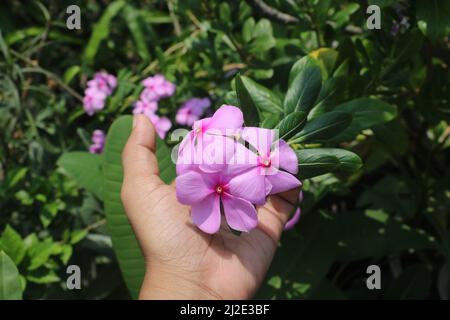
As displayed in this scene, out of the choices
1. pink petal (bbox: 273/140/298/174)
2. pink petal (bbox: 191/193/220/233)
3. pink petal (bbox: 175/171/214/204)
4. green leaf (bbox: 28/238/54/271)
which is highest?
pink petal (bbox: 273/140/298/174)

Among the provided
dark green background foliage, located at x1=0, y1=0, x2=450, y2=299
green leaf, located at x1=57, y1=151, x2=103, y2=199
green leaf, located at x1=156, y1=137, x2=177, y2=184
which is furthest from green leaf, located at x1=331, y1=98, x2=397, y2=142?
green leaf, located at x1=57, y1=151, x2=103, y2=199

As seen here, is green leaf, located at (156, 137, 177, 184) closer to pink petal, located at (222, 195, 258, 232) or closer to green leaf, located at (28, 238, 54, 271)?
green leaf, located at (28, 238, 54, 271)

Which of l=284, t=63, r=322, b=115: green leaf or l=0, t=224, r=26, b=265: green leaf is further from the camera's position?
l=0, t=224, r=26, b=265: green leaf

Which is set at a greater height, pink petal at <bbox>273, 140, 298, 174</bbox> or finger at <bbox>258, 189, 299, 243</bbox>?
pink petal at <bbox>273, 140, 298, 174</bbox>

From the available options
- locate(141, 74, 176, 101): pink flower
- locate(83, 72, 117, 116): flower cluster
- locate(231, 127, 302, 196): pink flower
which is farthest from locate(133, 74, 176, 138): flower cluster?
locate(231, 127, 302, 196): pink flower

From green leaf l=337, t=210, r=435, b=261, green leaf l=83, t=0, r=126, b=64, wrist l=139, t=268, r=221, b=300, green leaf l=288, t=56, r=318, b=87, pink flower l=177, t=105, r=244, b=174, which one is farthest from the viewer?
green leaf l=83, t=0, r=126, b=64

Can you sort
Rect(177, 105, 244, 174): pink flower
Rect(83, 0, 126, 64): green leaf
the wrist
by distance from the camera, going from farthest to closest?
Rect(83, 0, 126, 64): green leaf → the wrist → Rect(177, 105, 244, 174): pink flower

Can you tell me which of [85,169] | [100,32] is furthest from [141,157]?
[100,32]
